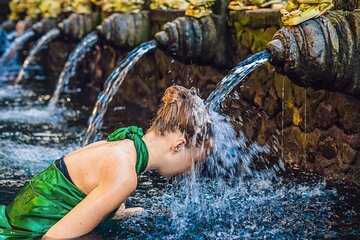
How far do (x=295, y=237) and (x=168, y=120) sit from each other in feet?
2.92

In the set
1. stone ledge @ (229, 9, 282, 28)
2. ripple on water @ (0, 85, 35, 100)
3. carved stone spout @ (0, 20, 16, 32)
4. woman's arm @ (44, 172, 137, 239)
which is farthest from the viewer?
carved stone spout @ (0, 20, 16, 32)

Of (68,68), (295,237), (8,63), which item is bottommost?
A: (8,63)

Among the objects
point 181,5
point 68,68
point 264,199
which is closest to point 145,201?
point 264,199

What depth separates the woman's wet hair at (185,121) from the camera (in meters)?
3.47

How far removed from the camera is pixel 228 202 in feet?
14.7

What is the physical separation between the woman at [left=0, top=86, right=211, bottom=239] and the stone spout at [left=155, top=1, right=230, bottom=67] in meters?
3.00

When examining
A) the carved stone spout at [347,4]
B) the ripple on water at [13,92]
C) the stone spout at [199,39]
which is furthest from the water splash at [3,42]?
the carved stone spout at [347,4]

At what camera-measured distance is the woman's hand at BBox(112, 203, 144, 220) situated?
4055mm

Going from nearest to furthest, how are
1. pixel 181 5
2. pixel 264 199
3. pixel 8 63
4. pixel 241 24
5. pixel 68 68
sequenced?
pixel 264 199 → pixel 241 24 → pixel 181 5 → pixel 68 68 → pixel 8 63

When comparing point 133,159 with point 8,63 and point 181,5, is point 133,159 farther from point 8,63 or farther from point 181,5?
point 8,63

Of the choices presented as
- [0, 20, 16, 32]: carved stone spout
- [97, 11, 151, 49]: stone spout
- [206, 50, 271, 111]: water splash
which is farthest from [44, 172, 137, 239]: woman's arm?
[0, 20, 16, 32]: carved stone spout

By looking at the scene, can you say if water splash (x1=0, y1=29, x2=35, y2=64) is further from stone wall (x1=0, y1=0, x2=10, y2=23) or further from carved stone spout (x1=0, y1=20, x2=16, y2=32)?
stone wall (x1=0, y1=0, x2=10, y2=23)

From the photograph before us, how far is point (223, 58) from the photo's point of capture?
22.0 feet

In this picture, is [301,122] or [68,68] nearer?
[301,122]
